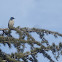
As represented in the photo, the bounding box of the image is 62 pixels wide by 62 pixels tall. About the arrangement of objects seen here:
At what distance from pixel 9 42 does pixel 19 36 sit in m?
0.43

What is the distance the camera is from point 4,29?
7359 mm

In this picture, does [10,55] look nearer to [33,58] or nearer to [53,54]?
[33,58]

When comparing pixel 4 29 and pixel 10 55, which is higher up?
pixel 4 29

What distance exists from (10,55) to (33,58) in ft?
2.73

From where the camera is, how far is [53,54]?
650 cm

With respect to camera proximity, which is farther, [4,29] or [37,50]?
[4,29]

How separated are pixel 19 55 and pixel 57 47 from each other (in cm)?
128

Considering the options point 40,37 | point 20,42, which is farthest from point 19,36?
point 40,37

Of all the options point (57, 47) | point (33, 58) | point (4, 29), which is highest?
point (4, 29)

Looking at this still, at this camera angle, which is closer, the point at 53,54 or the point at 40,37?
the point at 53,54

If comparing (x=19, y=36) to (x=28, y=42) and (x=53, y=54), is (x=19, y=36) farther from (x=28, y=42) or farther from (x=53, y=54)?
(x=53, y=54)

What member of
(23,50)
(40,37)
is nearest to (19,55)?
(23,50)

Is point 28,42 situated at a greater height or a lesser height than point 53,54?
greater

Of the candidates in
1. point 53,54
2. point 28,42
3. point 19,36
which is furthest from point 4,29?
point 53,54
